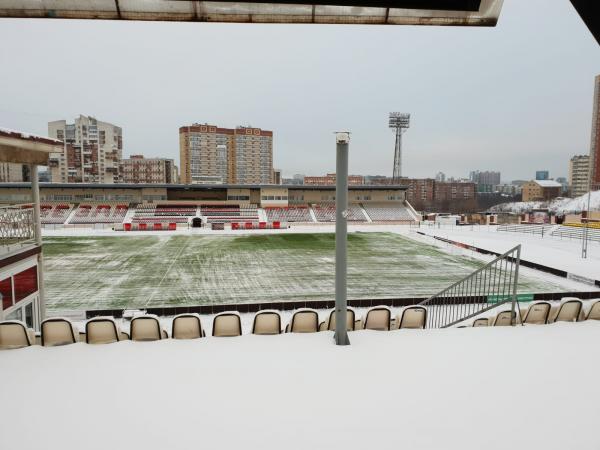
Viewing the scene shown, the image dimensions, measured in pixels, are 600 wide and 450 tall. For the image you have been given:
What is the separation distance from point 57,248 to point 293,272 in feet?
65.1

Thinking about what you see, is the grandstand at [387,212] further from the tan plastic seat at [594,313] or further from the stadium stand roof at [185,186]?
the tan plastic seat at [594,313]

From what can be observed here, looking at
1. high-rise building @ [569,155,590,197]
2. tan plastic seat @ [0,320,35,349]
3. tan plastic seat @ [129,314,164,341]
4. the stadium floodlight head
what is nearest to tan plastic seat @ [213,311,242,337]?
tan plastic seat @ [129,314,164,341]

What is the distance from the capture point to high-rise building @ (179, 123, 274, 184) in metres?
107

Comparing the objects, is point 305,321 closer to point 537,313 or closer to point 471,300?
point 537,313

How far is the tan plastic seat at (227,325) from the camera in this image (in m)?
5.28

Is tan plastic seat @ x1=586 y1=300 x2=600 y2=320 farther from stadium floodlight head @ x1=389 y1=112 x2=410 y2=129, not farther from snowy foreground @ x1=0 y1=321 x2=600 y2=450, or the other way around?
stadium floodlight head @ x1=389 y1=112 x2=410 y2=129

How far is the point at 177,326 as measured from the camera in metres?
5.27

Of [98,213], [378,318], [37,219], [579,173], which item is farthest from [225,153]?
[579,173]

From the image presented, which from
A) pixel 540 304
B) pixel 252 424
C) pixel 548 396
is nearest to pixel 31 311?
pixel 252 424

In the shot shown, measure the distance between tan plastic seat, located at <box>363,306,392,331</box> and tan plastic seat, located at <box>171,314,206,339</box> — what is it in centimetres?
255

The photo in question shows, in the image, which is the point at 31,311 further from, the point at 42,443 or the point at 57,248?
the point at 57,248

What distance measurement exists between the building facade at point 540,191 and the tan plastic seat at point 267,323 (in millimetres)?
143348

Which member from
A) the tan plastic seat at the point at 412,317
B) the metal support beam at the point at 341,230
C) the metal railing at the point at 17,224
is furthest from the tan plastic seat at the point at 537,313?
the metal railing at the point at 17,224

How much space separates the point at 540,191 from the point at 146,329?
490 ft
